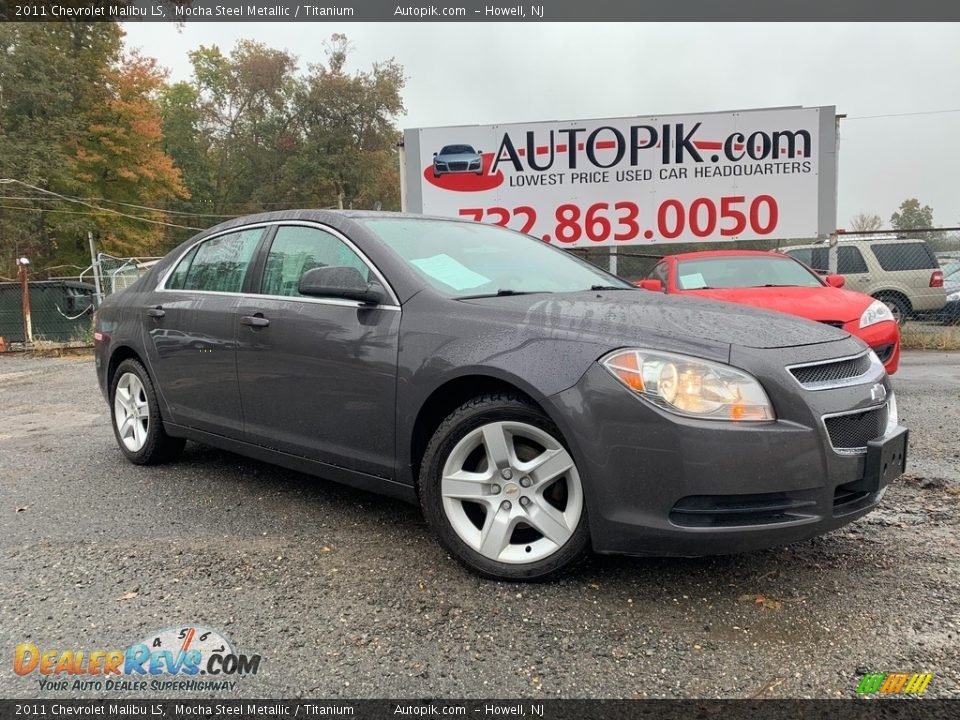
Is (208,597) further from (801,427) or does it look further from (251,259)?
(801,427)

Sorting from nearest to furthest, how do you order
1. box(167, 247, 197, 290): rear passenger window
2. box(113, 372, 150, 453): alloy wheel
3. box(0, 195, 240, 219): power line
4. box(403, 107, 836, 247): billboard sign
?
1. box(167, 247, 197, 290): rear passenger window
2. box(113, 372, 150, 453): alloy wheel
3. box(403, 107, 836, 247): billboard sign
4. box(0, 195, 240, 219): power line

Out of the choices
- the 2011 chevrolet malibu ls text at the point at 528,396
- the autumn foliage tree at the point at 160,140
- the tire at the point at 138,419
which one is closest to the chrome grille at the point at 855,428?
the 2011 chevrolet malibu ls text at the point at 528,396

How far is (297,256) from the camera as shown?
11.5 feet

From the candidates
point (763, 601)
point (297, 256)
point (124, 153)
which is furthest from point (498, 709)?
point (124, 153)

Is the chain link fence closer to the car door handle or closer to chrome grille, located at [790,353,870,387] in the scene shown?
the car door handle

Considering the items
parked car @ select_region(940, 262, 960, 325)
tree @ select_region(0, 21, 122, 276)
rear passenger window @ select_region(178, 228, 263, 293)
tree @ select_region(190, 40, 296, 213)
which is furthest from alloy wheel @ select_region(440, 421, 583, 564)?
tree @ select_region(190, 40, 296, 213)

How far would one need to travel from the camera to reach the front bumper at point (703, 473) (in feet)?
7.33

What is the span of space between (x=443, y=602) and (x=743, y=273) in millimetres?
5448

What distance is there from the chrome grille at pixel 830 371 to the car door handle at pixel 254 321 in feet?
7.79

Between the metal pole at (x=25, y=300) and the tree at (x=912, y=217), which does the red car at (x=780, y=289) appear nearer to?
the metal pole at (x=25, y=300)

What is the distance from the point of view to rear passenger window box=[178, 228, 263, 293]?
12.4 ft

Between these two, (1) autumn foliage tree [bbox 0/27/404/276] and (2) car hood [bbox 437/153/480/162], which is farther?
(1) autumn foliage tree [bbox 0/27/404/276]

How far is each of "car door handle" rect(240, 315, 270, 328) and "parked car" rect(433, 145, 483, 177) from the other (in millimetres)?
8127

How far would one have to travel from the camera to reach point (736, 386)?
2283 millimetres
